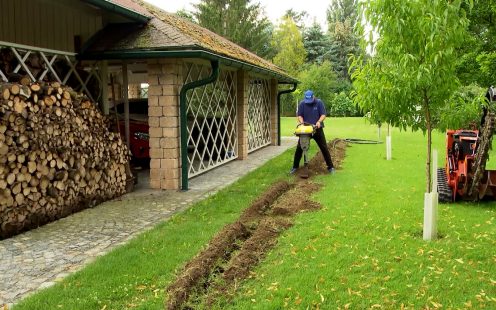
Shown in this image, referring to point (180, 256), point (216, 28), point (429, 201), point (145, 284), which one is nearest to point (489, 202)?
point (429, 201)

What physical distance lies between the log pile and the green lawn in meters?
1.57

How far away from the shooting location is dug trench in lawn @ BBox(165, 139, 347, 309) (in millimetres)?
3980

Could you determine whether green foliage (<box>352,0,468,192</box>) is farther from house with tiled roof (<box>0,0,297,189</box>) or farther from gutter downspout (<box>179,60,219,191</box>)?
gutter downspout (<box>179,60,219,191</box>)

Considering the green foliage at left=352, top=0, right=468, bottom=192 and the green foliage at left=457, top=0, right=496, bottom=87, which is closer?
Answer: the green foliage at left=352, top=0, right=468, bottom=192

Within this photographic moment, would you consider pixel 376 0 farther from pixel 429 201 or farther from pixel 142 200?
pixel 142 200

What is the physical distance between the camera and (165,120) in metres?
8.36

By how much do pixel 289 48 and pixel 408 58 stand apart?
136 feet

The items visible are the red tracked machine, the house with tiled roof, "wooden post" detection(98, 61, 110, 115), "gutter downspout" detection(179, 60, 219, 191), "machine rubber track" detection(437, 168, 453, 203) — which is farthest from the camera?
"wooden post" detection(98, 61, 110, 115)

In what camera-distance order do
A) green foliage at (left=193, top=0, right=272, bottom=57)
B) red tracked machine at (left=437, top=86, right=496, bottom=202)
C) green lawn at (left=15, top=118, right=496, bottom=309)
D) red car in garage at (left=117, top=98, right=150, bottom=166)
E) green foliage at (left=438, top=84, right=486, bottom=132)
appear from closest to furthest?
green lawn at (left=15, top=118, right=496, bottom=309) → green foliage at (left=438, top=84, right=486, bottom=132) → red tracked machine at (left=437, top=86, right=496, bottom=202) → red car in garage at (left=117, top=98, right=150, bottom=166) → green foliage at (left=193, top=0, right=272, bottom=57)

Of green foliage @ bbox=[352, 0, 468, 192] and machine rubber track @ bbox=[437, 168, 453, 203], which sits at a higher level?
green foliage @ bbox=[352, 0, 468, 192]

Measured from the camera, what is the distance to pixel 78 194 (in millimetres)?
6977

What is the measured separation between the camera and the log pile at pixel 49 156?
5.69m

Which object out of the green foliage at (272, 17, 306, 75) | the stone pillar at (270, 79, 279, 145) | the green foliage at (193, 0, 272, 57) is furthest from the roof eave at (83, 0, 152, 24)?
the green foliage at (272, 17, 306, 75)

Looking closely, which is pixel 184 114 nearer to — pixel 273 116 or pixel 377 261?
pixel 377 261
